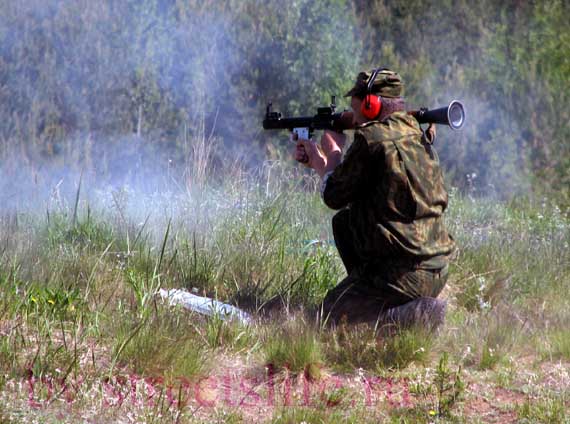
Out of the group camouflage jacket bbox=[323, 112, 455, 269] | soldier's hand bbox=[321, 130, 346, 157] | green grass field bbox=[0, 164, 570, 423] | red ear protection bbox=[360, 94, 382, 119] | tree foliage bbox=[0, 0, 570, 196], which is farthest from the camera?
tree foliage bbox=[0, 0, 570, 196]

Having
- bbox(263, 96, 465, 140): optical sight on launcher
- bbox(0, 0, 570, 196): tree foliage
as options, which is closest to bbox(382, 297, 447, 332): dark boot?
bbox(263, 96, 465, 140): optical sight on launcher

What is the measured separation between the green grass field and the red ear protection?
1055 mm

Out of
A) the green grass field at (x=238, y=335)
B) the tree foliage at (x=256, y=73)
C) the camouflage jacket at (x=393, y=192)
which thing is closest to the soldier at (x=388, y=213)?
the camouflage jacket at (x=393, y=192)

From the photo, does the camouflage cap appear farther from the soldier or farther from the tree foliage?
the tree foliage

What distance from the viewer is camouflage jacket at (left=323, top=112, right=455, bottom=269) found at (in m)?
4.75

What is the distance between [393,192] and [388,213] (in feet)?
0.36

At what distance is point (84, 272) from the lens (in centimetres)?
544

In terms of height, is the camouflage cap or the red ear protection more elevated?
the camouflage cap

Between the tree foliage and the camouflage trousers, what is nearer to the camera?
the camouflage trousers

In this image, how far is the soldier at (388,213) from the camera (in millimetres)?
4770

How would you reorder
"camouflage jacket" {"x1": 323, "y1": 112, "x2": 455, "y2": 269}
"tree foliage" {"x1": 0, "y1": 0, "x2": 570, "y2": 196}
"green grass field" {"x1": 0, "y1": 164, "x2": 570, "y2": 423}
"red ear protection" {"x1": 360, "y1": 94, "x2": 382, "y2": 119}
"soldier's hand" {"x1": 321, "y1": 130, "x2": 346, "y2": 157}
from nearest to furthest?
"green grass field" {"x1": 0, "y1": 164, "x2": 570, "y2": 423} < "camouflage jacket" {"x1": 323, "y1": 112, "x2": 455, "y2": 269} < "red ear protection" {"x1": 360, "y1": 94, "x2": 382, "y2": 119} < "soldier's hand" {"x1": 321, "y1": 130, "x2": 346, "y2": 157} < "tree foliage" {"x1": 0, "y1": 0, "x2": 570, "y2": 196}

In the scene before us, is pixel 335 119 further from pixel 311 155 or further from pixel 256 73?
pixel 256 73

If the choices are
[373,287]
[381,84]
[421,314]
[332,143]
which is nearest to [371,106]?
[381,84]

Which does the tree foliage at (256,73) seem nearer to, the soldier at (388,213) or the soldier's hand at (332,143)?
the soldier's hand at (332,143)
